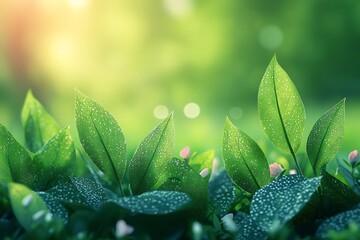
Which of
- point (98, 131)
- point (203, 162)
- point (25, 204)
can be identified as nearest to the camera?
point (25, 204)

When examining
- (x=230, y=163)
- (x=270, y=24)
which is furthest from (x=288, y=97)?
(x=270, y=24)

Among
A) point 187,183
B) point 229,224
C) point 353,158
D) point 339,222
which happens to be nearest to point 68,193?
point 187,183

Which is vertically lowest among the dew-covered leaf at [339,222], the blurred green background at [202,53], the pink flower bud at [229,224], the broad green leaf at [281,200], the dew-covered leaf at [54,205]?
the blurred green background at [202,53]

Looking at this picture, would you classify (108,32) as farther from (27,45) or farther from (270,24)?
(270,24)

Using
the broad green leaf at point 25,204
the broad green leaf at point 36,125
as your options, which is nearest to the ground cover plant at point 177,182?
the broad green leaf at point 25,204

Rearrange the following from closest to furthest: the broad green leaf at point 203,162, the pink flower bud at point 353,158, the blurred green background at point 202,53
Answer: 1. the pink flower bud at point 353,158
2. the broad green leaf at point 203,162
3. the blurred green background at point 202,53

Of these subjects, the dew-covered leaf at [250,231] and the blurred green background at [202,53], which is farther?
the blurred green background at [202,53]

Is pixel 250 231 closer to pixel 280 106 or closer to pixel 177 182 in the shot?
pixel 177 182

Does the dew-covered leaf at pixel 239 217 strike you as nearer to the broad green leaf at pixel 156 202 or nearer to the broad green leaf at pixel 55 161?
the broad green leaf at pixel 156 202
